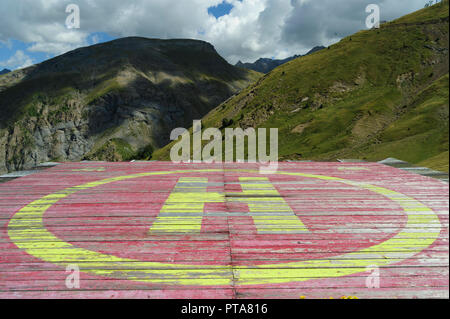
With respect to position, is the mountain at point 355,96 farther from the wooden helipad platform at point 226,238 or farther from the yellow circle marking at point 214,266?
the yellow circle marking at point 214,266

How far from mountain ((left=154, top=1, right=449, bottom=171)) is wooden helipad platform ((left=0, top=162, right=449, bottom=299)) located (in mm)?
30900

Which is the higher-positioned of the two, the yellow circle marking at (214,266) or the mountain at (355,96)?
the mountain at (355,96)

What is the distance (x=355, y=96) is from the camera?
64500 mm

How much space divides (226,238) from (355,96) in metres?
65.0

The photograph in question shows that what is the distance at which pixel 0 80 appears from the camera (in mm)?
157000

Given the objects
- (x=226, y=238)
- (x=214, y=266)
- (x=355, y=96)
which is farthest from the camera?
(x=355, y=96)

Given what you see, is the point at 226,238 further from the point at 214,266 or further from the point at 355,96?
the point at 355,96

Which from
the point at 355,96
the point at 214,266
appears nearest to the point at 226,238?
the point at 214,266

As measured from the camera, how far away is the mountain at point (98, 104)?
405ft

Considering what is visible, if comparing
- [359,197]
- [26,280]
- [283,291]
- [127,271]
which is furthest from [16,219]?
[359,197]

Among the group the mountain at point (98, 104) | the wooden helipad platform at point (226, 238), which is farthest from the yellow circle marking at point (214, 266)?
the mountain at point (98, 104)

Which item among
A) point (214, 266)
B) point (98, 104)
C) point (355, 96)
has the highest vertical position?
point (98, 104)

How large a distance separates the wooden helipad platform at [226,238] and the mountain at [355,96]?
3090 cm
